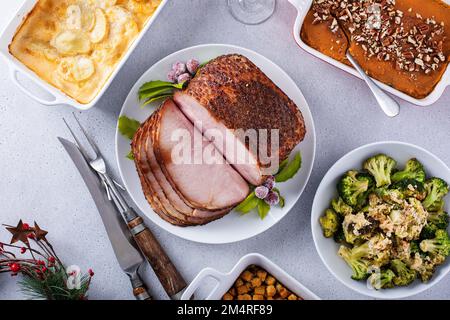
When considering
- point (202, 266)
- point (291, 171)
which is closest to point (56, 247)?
point (202, 266)

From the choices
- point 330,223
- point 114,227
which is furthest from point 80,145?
point 330,223

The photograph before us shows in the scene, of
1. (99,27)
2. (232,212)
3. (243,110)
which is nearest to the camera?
(243,110)

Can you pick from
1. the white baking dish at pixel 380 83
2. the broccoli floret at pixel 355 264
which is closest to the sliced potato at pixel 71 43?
the white baking dish at pixel 380 83

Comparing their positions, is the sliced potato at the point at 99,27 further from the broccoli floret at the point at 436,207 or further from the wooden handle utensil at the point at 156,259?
the broccoli floret at the point at 436,207

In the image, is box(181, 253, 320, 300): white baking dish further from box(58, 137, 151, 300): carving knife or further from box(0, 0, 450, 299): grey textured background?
box(58, 137, 151, 300): carving knife

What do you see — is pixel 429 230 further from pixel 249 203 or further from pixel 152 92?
pixel 152 92
